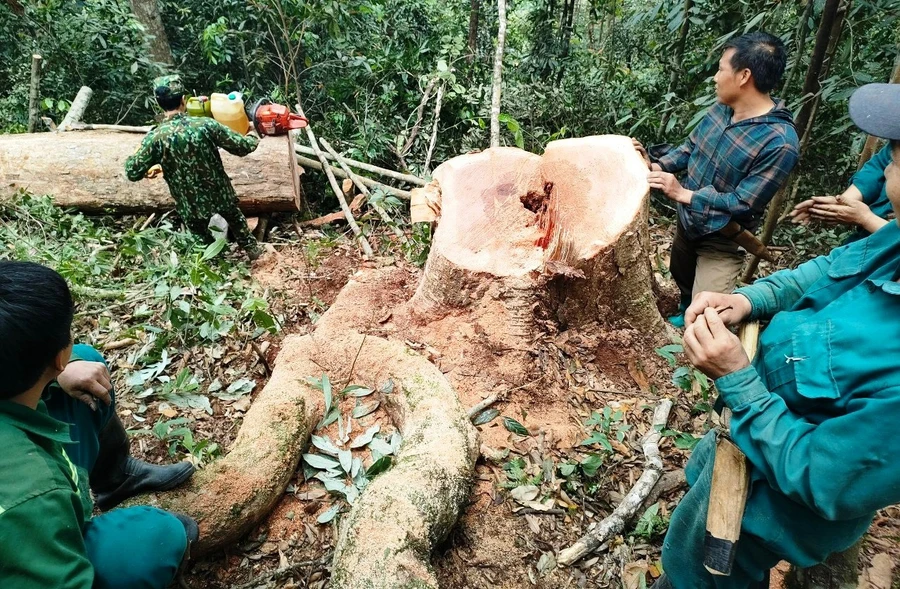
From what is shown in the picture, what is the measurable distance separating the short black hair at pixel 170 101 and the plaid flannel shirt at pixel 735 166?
3.71m

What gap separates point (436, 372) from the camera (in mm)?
2576

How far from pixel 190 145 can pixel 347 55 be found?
3146 mm

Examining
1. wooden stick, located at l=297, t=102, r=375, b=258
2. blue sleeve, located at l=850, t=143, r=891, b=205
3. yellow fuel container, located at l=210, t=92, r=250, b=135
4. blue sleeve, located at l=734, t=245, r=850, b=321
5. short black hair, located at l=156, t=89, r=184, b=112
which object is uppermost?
blue sleeve, located at l=734, t=245, r=850, b=321

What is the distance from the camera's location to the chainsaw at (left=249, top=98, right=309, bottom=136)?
185 inches

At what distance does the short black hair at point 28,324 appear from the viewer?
1.24 meters

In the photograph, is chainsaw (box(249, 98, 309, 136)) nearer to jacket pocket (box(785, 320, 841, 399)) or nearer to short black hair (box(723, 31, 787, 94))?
short black hair (box(723, 31, 787, 94))

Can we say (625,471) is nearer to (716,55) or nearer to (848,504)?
(848,504)

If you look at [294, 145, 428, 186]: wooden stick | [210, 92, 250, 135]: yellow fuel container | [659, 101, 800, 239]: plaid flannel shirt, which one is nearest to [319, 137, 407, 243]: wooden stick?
[294, 145, 428, 186]: wooden stick

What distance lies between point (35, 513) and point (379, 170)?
466 centimetres

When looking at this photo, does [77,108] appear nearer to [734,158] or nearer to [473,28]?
[473,28]

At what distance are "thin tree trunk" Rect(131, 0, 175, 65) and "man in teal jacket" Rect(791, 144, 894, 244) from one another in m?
7.68

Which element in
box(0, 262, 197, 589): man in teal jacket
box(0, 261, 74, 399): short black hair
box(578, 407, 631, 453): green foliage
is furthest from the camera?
box(578, 407, 631, 453): green foliage

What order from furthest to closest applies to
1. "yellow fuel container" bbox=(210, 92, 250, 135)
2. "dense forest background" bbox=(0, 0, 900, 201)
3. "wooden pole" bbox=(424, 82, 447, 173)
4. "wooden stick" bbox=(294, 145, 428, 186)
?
"dense forest background" bbox=(0, 0, 900, 201)
"wooden pole" bbox=(424, 82, 447, 173)
"wooden stick" bbox=(294, 145, 428, 186)
"yellow fuel container" bbox=(210, 92, 250, 135)

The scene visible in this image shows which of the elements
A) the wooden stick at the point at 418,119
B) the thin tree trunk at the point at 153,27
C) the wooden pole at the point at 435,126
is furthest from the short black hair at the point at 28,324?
the thin tree trunk at the point at 153,27
